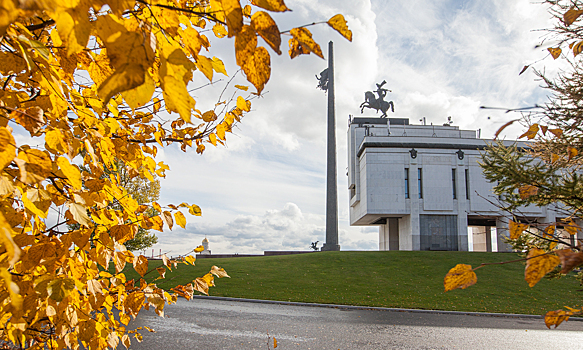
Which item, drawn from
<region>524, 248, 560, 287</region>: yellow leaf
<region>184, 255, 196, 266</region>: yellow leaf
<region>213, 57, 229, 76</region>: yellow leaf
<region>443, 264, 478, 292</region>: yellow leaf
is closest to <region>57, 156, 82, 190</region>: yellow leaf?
<region>213, 57, 229, 76</region>: yellow leaf

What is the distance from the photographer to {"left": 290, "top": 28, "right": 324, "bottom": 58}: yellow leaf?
876 millimetres

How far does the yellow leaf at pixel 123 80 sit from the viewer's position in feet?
1.98

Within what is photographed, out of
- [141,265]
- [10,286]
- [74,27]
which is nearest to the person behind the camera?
[10,286]

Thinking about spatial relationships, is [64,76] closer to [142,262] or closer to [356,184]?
[142,262]

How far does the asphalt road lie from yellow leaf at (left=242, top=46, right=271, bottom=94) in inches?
275

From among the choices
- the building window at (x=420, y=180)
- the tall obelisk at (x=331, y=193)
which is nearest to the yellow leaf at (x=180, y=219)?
the tall obelisk at (x=331, y=193)

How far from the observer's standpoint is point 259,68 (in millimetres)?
899

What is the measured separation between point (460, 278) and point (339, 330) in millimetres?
8239

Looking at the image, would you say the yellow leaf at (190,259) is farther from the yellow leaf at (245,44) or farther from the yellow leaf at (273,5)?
the yellow leaf at (273,5)

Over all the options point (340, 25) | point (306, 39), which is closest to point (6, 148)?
point (306, 39)

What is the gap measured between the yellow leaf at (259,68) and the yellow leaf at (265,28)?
0.17 feet

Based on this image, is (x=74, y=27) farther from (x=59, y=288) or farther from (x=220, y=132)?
(x=220, y=132)

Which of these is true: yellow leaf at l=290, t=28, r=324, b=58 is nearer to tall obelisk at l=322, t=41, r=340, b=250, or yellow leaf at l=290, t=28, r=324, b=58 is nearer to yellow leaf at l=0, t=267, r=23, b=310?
yellow leaf at l=0, t=267, r=23, b=310

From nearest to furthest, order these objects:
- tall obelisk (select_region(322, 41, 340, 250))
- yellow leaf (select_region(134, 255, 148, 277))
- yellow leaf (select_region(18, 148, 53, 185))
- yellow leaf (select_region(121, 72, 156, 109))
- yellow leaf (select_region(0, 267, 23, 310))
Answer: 1. yellow leaf (select_region(0, 267, 23, 310))
2. yellow leaf (select_region(121, 72, 156, 109))
3. yellow leaf (select_region(18, 148, 53, 185))
4. yellow leaf (select_region(134, 255, 148, 277))
5. tall obelisk (select_region(322, 41, 340, 250))
